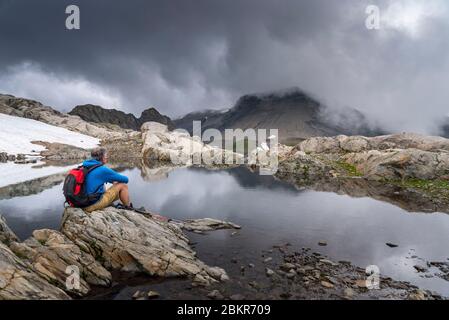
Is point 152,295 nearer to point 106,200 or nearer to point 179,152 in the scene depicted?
point 106,200

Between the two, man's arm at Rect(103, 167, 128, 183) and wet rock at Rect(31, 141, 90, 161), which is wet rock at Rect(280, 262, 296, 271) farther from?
wet rock at Rect(31, 141, 90, 161)

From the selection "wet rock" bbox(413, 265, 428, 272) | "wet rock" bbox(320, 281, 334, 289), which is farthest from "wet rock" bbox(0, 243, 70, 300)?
"wet rock" bbox(413, 265, 428, 272)

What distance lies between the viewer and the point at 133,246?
16766 mm

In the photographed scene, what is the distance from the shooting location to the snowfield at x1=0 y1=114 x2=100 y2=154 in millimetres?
100294

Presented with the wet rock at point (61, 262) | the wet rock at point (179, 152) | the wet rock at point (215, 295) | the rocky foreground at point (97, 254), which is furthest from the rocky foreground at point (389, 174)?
the wet rock at point (179, 152)

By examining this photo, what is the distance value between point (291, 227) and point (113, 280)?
15.6 meters

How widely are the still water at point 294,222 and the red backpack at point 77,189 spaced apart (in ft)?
23.8

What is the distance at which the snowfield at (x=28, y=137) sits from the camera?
10029 cm

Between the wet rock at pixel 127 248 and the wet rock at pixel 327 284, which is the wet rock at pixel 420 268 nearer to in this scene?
the wet rock at pixel 327 284

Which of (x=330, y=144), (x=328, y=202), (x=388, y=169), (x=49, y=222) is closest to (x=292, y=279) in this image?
(x=49, y=222)

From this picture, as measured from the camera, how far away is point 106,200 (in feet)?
58.7

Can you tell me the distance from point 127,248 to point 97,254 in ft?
4.80

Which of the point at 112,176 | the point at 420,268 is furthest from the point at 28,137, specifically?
the point at 420,268
